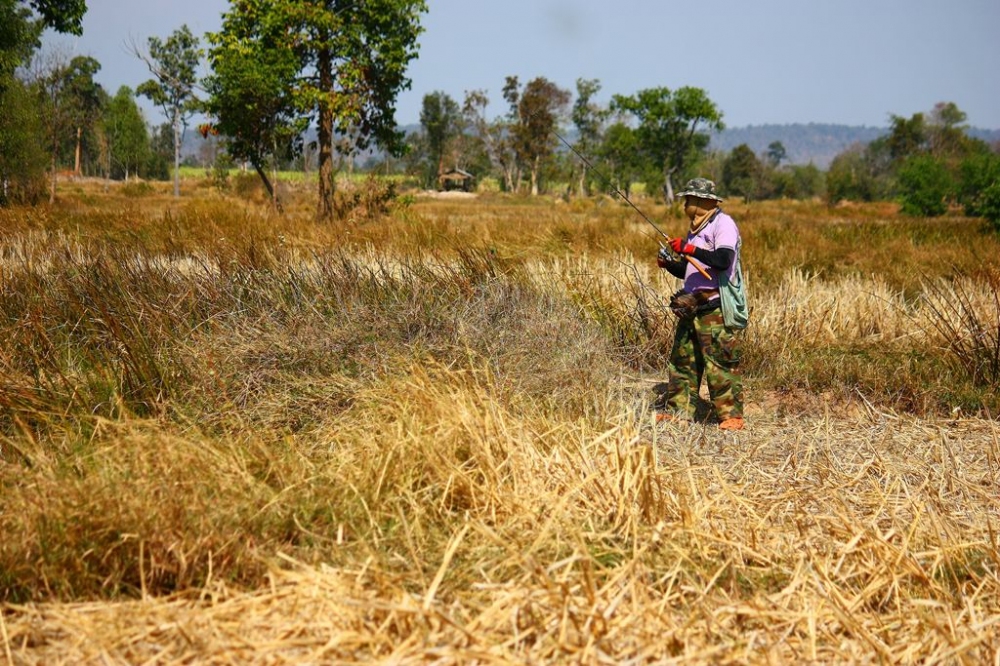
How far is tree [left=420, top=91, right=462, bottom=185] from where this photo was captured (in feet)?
288

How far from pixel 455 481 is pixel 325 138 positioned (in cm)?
1828

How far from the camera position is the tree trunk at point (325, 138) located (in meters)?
19.7

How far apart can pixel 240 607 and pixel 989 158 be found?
37.7 metres

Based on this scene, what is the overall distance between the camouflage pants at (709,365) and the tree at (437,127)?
80.9 m

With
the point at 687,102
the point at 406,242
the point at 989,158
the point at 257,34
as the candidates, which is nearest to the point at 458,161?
the point at 687,102

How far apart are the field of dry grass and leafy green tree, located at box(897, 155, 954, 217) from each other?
37.1m

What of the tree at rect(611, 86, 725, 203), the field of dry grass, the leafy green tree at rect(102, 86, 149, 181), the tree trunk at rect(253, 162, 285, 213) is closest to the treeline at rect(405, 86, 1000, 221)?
the tree at rect(611, 86, 725, 203)

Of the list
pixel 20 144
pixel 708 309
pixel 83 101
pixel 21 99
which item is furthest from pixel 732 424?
pixel 83 101

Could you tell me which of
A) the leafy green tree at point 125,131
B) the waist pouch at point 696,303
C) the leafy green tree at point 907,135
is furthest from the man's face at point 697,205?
the leafy green tree at point 907,135

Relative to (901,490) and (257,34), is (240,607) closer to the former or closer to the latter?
(901,490)

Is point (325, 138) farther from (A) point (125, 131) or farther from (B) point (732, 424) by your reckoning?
(A) point (125, 131)

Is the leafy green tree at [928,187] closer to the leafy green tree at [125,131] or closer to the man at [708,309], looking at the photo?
the man at [708,309]

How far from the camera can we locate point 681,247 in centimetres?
527

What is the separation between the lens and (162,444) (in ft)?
11.6
